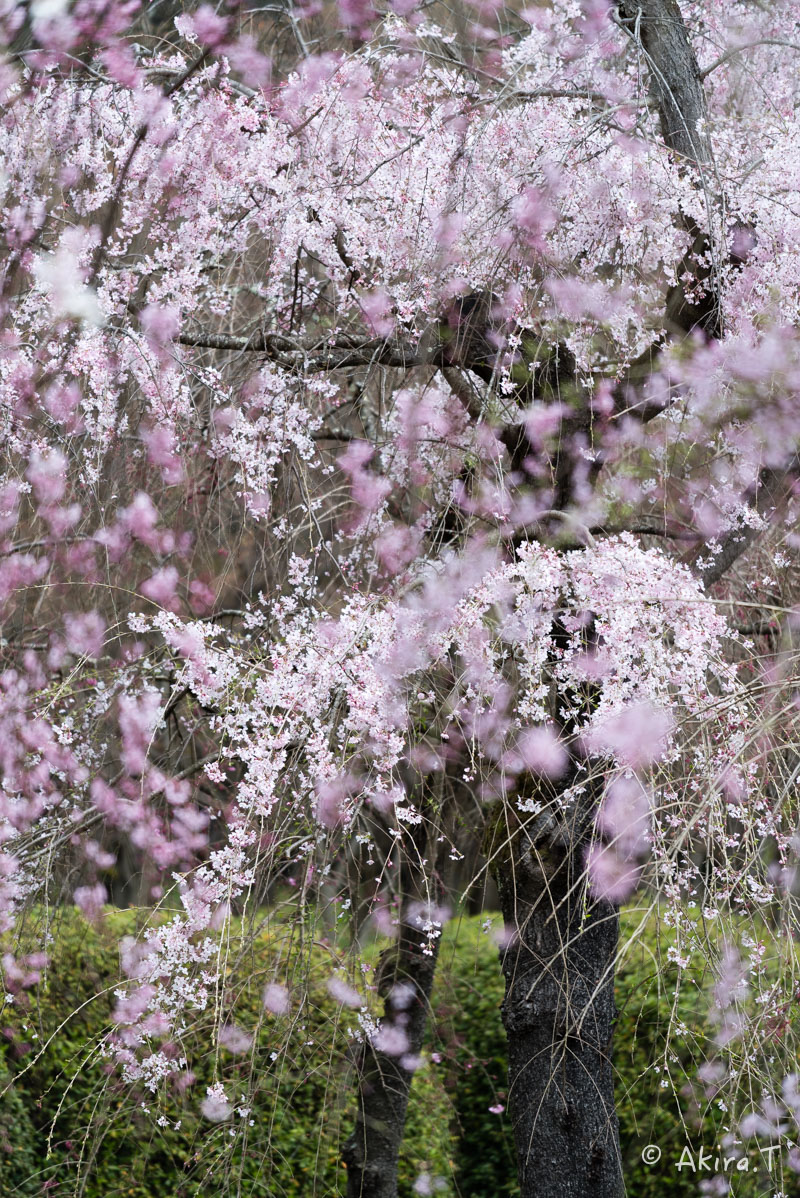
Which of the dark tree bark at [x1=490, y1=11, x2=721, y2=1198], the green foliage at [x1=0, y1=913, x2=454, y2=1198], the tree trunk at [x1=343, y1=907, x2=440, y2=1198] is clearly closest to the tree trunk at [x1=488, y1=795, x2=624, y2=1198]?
the dark tree bark at [x1=490, y1=11, x2=721, y2=1198]

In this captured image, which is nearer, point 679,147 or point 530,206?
point 530,206

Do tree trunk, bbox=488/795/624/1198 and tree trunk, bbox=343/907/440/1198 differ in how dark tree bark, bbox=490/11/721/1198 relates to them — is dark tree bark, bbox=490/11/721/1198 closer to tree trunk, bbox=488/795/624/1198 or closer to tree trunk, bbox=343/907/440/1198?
tree trunk, bbox=488/795/624/1198

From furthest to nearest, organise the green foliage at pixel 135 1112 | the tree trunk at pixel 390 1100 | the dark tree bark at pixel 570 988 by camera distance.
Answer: the green foliage at pixel 135 1112 → the tree trunk at pixel 390 1100 → the dark tree bark at pixel 570 988

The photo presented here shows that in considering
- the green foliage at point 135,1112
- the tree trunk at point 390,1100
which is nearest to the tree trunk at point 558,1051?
the tree trunk at point 390,1100

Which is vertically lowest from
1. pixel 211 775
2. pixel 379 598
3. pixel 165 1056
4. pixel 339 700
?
pixel 165 1056

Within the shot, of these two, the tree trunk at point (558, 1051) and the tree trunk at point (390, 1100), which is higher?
the tree trunk at point (558, 1051)

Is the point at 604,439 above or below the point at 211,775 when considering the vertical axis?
above

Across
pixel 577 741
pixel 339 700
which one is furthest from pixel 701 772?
pixel 339 700

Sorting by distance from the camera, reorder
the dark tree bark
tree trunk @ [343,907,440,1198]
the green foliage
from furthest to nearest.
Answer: the green foliage < tree trunk @ [343,907,440,1198] < the dark tree bark

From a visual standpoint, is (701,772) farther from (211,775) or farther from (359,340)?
(359,340)

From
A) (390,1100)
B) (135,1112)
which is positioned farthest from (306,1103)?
(135,1112)

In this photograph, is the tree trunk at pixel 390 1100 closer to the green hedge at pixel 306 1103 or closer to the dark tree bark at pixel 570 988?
the green hedge at pixel 306 1103

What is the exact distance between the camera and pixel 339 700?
9.10ft

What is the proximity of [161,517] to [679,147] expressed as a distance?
198 centimetres
